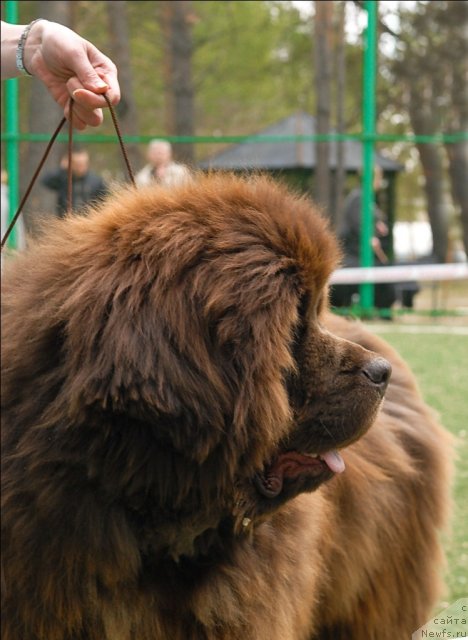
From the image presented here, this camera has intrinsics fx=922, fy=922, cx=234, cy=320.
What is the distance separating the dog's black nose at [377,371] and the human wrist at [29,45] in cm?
138

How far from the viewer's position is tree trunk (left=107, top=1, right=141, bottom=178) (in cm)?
995

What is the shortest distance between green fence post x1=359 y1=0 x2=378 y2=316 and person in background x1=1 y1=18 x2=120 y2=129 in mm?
8621

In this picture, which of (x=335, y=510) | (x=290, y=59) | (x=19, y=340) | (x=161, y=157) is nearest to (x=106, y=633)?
(x=19, y=340)

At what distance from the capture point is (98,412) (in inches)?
86.7

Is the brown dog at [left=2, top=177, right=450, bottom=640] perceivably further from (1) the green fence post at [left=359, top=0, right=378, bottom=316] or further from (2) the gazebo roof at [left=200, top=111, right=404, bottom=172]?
(2) the gazebo roof at [left=200, top=111, right=404, bottom=172]

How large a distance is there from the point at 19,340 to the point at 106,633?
782 millimetres

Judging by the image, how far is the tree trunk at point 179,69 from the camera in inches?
452

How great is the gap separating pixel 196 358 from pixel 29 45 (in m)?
1.23

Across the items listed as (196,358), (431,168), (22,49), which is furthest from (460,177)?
(196,358)

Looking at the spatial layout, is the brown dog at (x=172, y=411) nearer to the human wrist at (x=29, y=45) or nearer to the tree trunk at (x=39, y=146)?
the human wrist at (x=29, y=45)

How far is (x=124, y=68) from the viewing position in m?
11.2

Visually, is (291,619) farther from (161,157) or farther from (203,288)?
(161,157)

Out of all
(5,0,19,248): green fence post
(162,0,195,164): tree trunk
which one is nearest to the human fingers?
(5,0,19,248): green fence post

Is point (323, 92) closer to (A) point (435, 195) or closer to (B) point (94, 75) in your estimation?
(A) point (435, 195)
